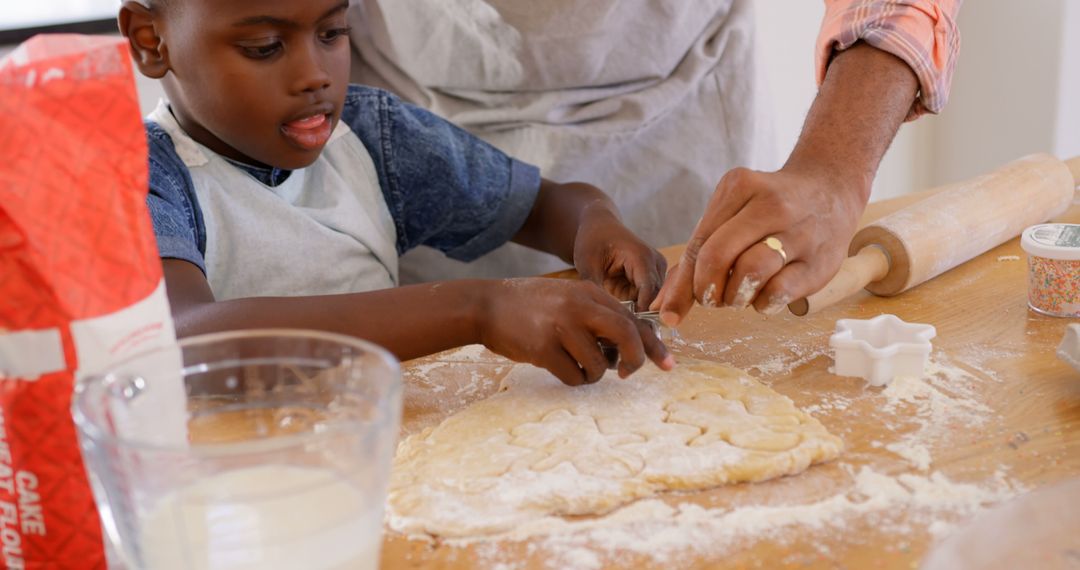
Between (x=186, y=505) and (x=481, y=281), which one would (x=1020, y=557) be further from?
(x=481, y=281)

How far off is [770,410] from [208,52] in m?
0.77

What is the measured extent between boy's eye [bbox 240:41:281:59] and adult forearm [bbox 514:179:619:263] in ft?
1.62

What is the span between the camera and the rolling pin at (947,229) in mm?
1249

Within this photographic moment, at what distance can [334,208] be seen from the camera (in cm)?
150

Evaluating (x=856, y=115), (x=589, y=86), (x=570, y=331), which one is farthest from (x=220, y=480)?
(x=589, y=86)

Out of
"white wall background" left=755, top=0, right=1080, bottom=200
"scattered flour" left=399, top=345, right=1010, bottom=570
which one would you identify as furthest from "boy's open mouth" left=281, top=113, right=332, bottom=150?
"white wall background" left=755, top=0, right=1080, bottom=200

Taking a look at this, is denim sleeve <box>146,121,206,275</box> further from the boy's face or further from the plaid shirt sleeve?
the plaid shirt sleeve

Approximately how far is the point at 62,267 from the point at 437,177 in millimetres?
1080

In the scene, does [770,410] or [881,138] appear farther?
[881,138]

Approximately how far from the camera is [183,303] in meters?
1.13

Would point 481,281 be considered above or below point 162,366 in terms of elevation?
below

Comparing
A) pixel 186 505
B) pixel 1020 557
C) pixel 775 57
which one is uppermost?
pixel 186 505

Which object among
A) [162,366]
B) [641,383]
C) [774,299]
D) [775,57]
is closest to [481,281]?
[641,383]

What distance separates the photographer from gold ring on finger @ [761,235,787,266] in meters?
1.06
